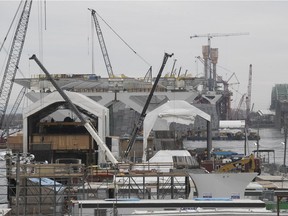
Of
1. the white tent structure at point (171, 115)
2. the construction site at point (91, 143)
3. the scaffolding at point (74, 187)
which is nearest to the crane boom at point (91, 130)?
the construction site at point (91, 143)

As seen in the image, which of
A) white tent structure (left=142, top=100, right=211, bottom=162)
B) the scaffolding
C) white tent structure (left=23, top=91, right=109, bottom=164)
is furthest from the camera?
white tent structure (left=142, top=100, right=211, bottom=162)

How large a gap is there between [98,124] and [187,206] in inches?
1019

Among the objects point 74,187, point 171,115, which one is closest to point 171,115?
point 171,115

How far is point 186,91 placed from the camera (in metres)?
67.1

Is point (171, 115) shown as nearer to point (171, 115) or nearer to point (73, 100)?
point (171, 115)

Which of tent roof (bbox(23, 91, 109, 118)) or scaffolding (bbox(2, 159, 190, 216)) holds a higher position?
tent roof (bbox(23, 91, 109, 118))

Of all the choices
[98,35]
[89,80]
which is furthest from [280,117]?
[89,80]

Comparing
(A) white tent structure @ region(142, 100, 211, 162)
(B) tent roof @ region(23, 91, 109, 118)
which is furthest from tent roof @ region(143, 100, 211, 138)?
(B) tent roof @ region(23, 91, 109, 118)

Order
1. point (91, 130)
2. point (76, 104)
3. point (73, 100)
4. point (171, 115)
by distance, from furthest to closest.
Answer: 1. point (171, 115)
2. point (76, 104)
3. point (73, 100)
4. point (91, 130)

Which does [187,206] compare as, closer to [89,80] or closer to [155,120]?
[155,120]

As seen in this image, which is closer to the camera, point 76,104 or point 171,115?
point 76,104

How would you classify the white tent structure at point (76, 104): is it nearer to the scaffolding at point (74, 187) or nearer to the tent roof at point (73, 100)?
the tent roof at point (73, 100)

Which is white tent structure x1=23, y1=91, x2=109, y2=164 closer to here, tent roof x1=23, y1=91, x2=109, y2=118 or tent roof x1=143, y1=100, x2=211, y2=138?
tent roof x1=23, y1=91, x2=109, y2=118

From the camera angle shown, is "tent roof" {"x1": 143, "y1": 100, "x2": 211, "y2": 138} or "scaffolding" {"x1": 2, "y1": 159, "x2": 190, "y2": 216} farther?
"tent roof" {"x1": 143, "y1": 100, "x2": 211, "y2": 138}
